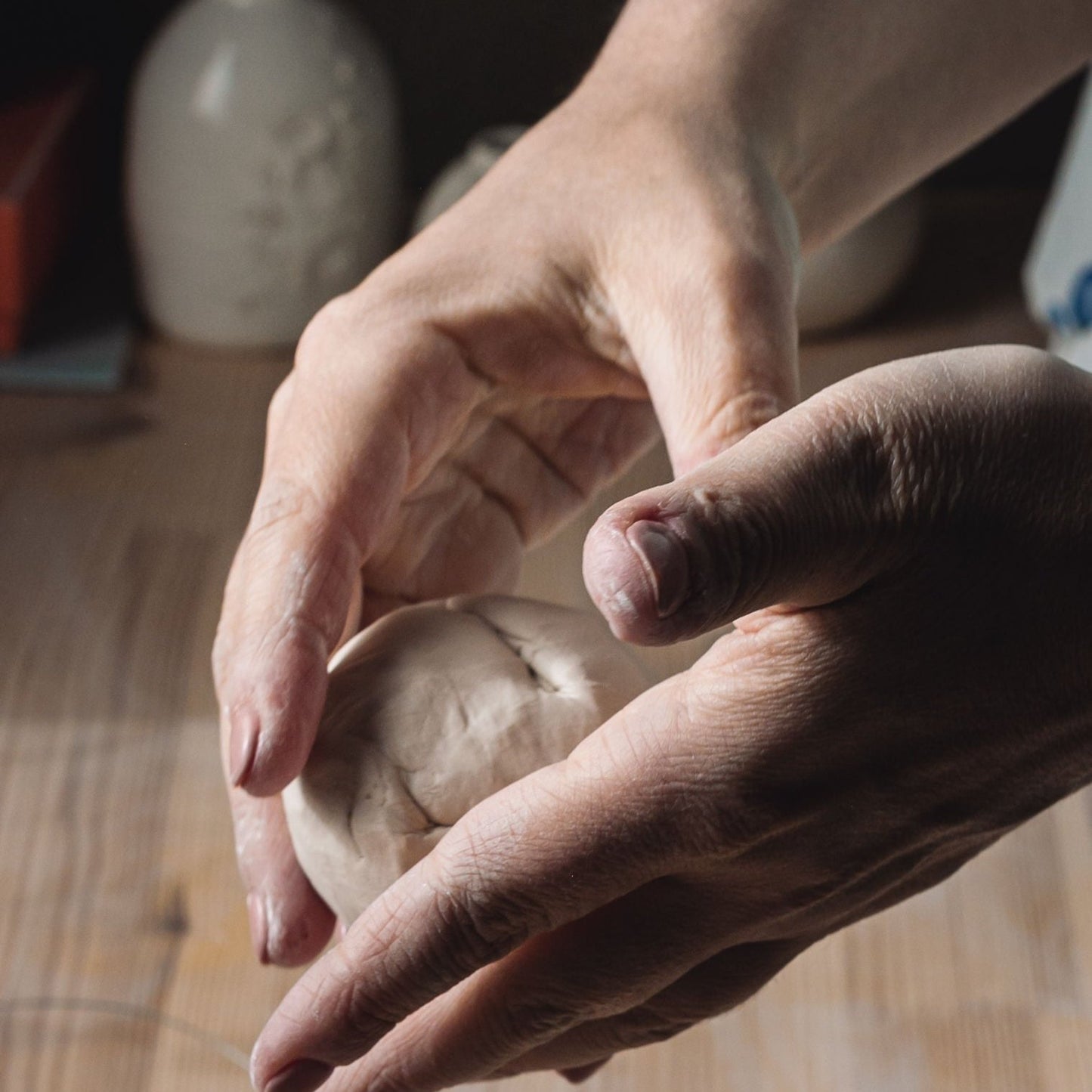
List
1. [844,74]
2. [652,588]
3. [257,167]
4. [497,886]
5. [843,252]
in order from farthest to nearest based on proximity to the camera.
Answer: [257,167]
[843,252]
[844,74]
[497,886]
[652,588]

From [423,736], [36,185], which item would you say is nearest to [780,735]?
[423,736]

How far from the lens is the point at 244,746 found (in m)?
0.49

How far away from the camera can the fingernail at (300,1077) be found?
0.47 metres

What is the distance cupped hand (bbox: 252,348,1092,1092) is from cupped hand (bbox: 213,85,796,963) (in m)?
0.09

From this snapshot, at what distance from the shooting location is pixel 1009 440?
367mm

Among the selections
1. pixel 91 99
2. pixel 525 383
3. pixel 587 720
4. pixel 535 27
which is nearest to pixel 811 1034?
pixel 587 720

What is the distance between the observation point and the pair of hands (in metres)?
0.36

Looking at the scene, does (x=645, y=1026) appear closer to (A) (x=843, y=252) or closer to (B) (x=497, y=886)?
(B) (x=497, y=886)

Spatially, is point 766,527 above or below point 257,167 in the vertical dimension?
above

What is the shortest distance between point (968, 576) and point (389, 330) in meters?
0.27

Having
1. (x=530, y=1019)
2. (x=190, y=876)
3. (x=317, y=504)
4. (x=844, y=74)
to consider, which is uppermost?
(x=844, y=74)

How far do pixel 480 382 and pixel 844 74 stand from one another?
8.8 inches

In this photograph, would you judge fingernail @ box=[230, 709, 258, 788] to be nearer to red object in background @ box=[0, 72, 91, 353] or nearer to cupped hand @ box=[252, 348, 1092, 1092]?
cupped hand @ box=[252, 348, 1092, 1092]

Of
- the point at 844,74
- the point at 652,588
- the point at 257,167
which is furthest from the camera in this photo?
the point at 257,167
